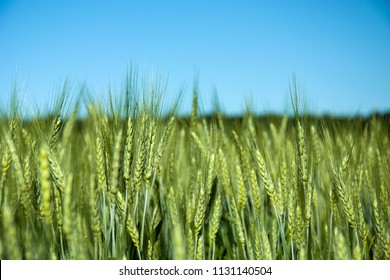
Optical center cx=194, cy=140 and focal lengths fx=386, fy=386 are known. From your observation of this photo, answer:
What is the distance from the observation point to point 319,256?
4.07 ft

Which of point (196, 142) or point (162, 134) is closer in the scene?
point (162, 134)

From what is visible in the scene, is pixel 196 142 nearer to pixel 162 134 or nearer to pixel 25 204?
pixel 162 134

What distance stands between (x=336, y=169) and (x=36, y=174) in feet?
2.98

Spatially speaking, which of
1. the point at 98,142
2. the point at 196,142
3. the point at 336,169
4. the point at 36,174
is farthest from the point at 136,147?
the point at 336,169

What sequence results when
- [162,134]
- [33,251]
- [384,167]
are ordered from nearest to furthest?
[33,251] < [162,134] < [384,167]

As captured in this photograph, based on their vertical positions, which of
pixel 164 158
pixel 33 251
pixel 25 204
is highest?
pixel 164 158

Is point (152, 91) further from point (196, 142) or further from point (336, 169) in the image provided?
point (336, 169)
